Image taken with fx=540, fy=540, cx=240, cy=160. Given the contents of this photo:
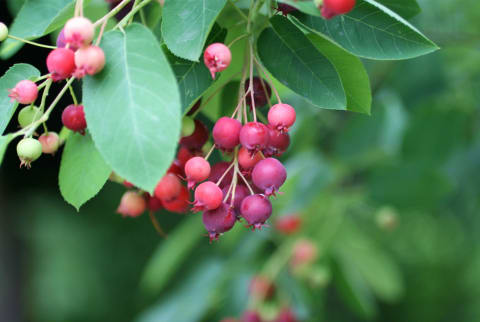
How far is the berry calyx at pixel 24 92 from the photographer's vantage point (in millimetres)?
576

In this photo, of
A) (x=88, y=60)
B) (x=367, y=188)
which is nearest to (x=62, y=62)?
(x=88, y=60)

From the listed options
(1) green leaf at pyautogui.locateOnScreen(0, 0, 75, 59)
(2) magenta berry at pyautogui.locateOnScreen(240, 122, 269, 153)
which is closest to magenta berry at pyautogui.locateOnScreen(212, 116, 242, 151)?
(2) magenta berry at pyautogui.locateOnScreen(240, 122, 269, 153)

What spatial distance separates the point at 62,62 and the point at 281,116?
23cm

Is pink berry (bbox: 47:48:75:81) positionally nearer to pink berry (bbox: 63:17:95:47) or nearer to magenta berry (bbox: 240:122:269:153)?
pink berry (bbox: 63:17:95:47)

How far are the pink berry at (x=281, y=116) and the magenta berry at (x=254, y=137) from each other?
2 cm

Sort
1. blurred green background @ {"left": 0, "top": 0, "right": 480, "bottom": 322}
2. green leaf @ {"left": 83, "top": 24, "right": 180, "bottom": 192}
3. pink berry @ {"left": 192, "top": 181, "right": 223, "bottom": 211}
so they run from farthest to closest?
blurred green background @ {"left": 0, "top": 0, "right": 480, "bottom": 322}, pink berry @ {"left": 192, "top": 181, "right": 223, "bottom": 211}, green leaf @ {"left": 83, "top": 24, "right": 180, "bottom": 192}

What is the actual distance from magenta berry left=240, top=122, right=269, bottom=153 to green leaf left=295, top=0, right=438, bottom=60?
0.45ft

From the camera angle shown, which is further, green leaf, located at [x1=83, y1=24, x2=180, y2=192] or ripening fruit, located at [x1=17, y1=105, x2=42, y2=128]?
ripening fruit, located at [x1=17, y1=105, x2=42, y2=128]

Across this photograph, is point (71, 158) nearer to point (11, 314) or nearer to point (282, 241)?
point (282, 241)

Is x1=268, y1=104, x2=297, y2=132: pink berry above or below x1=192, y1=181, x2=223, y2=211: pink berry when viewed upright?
above

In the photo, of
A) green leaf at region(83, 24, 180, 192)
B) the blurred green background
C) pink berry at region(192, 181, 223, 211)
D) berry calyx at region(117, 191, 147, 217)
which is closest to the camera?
green leaf at region(83, 24, 180, 192)

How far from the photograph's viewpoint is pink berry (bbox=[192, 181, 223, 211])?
587 millimetres

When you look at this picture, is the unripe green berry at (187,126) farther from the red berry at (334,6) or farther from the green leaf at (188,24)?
the red berry at (334,6)

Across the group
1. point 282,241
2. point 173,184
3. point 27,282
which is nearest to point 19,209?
point 27,282
